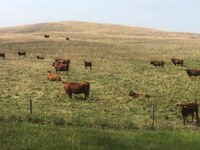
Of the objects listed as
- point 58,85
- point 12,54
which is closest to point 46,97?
point 58,85

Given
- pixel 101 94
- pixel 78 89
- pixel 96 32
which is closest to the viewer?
pixel 78 89

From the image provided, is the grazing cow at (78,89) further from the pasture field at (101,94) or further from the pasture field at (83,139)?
the pasture field at (83,139)

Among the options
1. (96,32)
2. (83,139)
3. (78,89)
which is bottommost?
(96,32)

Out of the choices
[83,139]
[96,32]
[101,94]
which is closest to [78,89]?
[101,94]

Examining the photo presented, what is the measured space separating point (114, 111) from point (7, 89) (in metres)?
9.88

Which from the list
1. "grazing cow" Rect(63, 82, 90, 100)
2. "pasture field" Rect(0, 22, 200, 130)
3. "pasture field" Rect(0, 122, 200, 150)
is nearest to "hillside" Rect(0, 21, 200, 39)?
"pasture field" Rect(0, 22, 200, 130)

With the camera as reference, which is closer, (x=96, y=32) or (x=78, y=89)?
(x=78, y=89)

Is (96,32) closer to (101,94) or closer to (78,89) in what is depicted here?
(101,94)

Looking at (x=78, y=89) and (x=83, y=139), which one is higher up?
(x=83, y=139)

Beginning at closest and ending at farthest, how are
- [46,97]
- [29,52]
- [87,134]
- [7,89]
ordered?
[87,134] < [46,97] < [7,89] < [29,52]

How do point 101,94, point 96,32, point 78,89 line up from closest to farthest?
1. point 78,89
2. point 101,94
3. point 96,32

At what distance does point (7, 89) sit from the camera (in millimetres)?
28250

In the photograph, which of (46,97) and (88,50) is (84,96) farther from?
(88,50)

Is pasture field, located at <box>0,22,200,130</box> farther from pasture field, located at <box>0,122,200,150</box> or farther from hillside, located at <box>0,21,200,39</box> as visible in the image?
hillside, located at <box>0,21,200,39</box>
